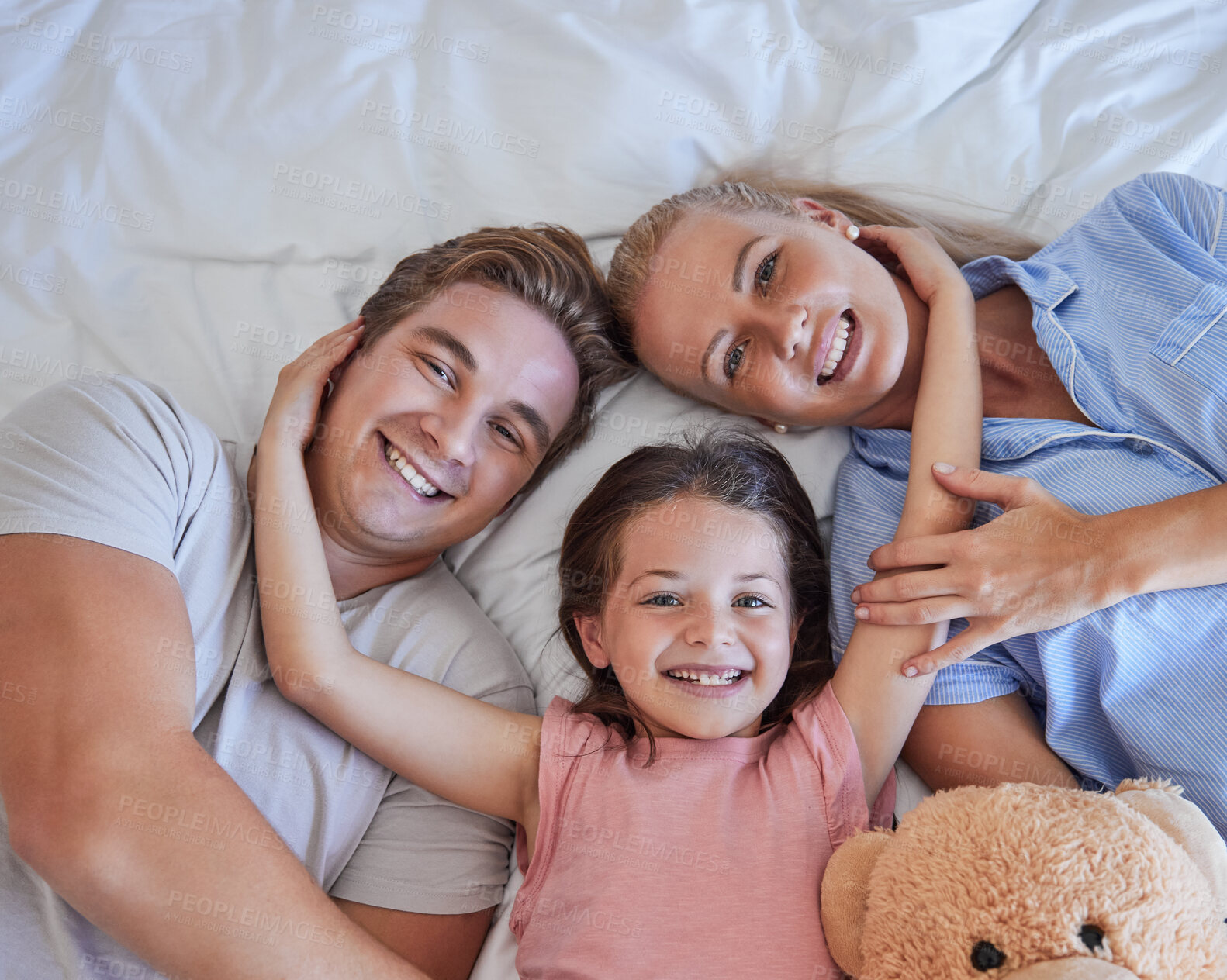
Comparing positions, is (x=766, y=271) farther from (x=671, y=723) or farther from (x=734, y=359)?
(x=671, y=723)

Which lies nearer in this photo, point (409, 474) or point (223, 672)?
point (223, 672)

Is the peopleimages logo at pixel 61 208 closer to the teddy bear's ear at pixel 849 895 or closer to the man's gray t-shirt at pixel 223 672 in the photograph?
the man's gray t-shirt at pixel 223 672

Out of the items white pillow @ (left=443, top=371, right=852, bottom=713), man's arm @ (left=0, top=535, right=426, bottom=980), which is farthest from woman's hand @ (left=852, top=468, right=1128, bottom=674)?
man's arm @ (left=0, top=535, right=426, bottom=980)

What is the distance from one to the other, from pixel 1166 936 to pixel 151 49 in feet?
8.90

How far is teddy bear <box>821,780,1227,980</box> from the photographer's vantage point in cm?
98

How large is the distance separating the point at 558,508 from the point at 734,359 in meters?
0.50

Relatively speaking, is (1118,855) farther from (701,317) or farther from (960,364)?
(701,317)

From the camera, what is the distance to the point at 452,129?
2295 millimetres

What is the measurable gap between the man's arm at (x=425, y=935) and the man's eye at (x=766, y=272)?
1275 mm

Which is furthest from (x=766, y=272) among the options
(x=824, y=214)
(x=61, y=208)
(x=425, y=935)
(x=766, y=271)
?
(x=61, y=208)

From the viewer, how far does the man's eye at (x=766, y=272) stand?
5.87 feet

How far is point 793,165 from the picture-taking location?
2258 mm

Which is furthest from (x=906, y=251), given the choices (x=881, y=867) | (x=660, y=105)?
(x=881, y=867)

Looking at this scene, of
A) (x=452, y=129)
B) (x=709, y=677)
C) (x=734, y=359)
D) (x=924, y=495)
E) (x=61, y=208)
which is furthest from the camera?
(x=452, y=129)
